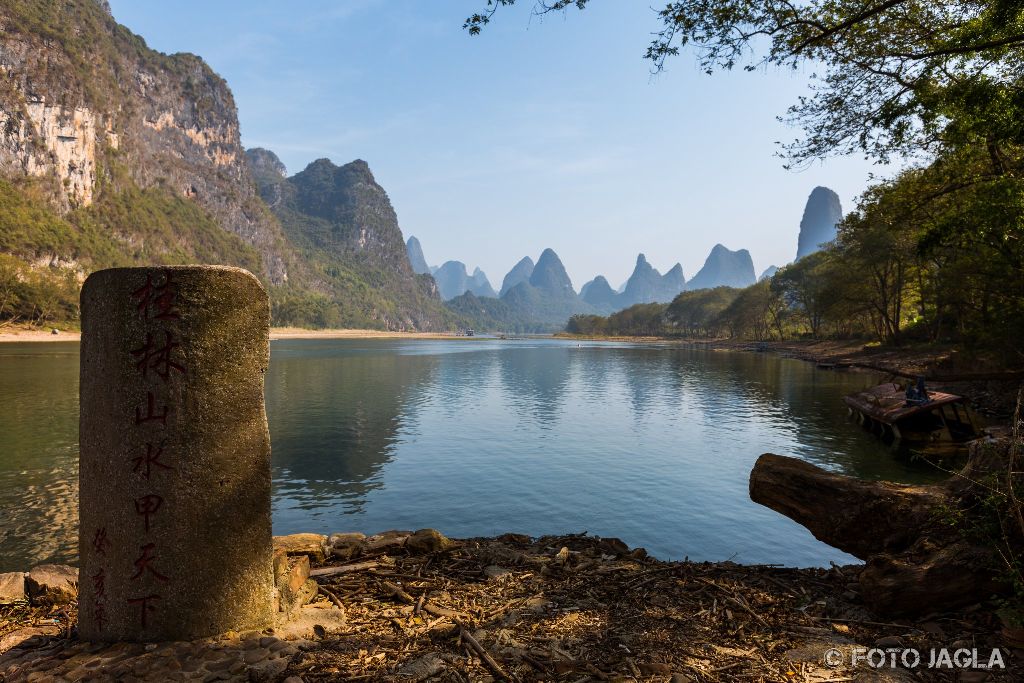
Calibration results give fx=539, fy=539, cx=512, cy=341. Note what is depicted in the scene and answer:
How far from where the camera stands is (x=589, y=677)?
13.6 feet

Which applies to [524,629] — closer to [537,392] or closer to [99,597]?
[99,597]

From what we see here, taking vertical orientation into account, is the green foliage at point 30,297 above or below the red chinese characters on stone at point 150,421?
above

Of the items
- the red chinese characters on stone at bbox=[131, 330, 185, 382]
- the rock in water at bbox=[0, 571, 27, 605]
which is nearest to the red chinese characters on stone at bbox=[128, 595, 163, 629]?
the red chinese characters on stone at bbox=[131, 330, 185, 382]

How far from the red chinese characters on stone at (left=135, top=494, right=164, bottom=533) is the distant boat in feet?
91.7

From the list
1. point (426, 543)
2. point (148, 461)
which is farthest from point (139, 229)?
point (148, 461)

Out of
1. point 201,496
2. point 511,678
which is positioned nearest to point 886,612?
point 511,678

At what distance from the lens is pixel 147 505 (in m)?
4.48

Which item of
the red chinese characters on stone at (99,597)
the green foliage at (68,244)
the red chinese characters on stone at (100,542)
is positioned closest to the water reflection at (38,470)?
the red chinese characters on stone at (99,597)

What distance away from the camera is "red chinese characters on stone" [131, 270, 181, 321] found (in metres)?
4.49

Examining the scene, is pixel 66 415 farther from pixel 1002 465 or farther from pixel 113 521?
pixel 1002 465

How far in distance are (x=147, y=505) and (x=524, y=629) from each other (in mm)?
3485

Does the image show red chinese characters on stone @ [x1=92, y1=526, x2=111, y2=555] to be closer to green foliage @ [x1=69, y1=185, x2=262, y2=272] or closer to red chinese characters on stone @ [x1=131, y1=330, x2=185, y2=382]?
red chinese characters on stone @ [x1=131, y1=330, x2=185, y2=382]

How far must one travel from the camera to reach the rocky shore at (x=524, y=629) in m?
4.21

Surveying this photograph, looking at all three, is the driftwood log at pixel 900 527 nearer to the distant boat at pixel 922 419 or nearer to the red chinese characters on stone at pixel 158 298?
the red chinese characters on stone at pixel 158 298
